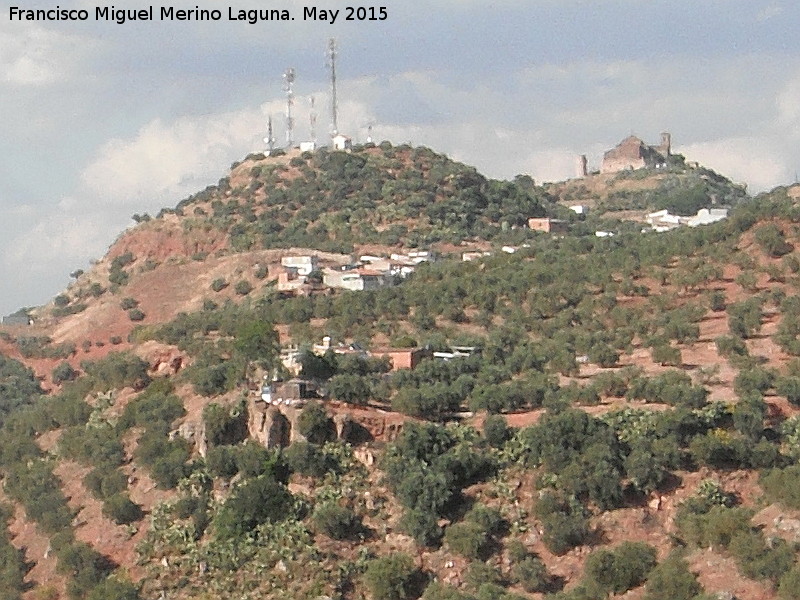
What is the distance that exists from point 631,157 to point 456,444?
79394 mm

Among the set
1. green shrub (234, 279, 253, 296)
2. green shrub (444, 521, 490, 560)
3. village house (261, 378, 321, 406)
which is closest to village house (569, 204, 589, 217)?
green shrub (234, 279, 253, 296)

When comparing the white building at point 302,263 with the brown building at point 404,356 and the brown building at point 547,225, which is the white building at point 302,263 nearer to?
the brown building at point 547,225

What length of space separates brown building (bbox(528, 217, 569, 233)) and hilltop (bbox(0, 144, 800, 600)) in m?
20.9

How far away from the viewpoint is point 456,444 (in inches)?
1475

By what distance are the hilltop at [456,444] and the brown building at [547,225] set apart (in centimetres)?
2086

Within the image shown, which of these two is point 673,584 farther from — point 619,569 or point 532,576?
point 532,576

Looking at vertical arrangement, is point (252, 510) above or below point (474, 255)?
below

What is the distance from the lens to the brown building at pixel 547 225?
81.7 meters

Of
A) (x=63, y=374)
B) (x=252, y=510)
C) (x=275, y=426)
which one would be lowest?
(x=252, y=510)

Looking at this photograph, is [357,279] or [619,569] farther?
[357,279]

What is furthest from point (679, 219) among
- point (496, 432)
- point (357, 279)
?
point (496, 432)

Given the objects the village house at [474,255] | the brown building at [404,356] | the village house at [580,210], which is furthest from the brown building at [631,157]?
the brown building at [404,356]

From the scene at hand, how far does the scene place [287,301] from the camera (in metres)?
57.6

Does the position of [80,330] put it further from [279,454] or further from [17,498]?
[279,454]
